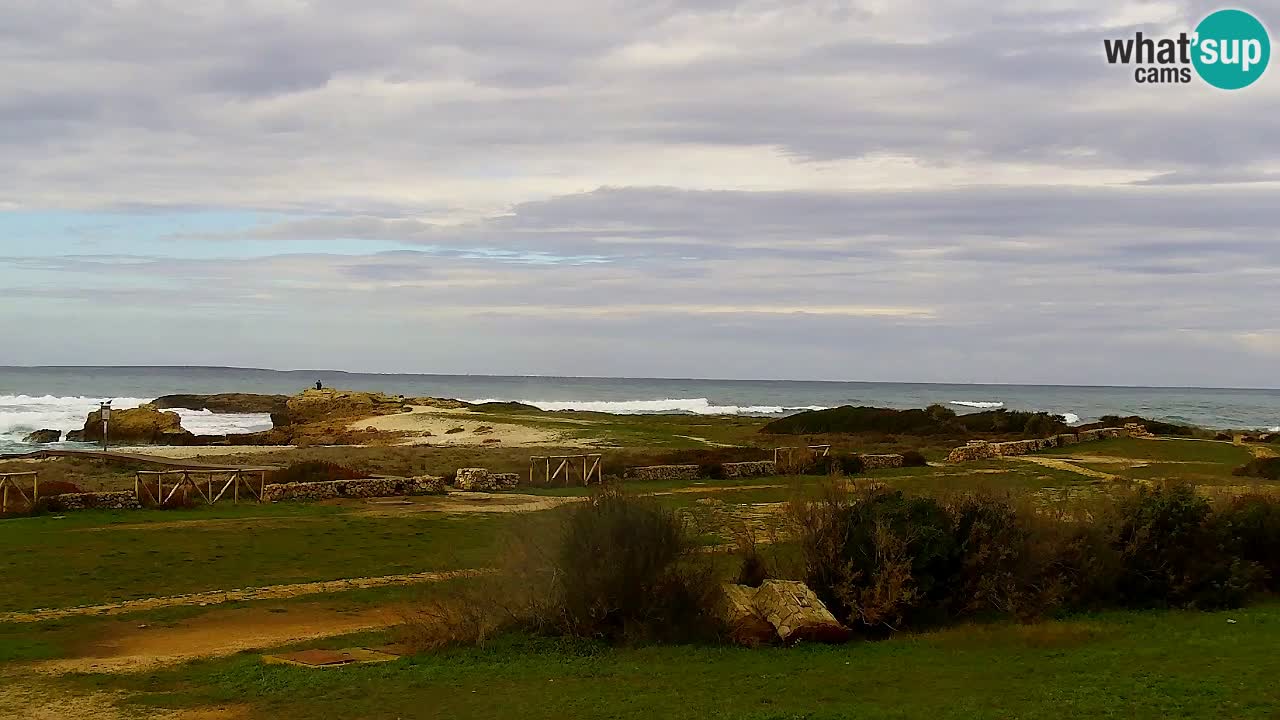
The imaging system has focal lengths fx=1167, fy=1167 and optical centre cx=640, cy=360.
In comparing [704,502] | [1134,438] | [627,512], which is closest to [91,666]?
[627,512]

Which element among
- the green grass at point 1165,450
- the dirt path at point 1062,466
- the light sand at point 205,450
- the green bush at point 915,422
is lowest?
the light sand at point 205,450

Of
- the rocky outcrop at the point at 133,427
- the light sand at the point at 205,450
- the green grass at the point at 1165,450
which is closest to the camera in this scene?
the green grass at the point at 1165,450

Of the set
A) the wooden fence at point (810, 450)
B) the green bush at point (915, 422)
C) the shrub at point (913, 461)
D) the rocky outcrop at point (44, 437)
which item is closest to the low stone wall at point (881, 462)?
the shrub at point (913, 461)

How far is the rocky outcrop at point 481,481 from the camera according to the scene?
110ft

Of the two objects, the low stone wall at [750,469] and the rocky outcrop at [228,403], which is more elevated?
the rocky outcrop at [228,403]

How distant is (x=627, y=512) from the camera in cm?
1389

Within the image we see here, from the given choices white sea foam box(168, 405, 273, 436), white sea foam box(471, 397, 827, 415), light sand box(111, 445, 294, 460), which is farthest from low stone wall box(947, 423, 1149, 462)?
white sea foam box(471, 397, 827, 415)

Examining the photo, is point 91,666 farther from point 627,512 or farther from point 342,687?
point 627,512

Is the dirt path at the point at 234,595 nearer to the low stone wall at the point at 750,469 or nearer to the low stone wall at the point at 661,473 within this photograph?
the low stone wall at the point at 661,473

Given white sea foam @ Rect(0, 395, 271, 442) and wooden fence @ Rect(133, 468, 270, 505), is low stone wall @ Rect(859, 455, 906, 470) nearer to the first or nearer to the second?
wooden fence @ Rect(133, 468, 270, 505)

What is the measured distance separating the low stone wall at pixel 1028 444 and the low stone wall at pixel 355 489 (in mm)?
20774

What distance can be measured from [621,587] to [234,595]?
23.6 ft

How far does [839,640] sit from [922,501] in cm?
273

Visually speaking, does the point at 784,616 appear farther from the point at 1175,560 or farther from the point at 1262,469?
the point at 1262,469
